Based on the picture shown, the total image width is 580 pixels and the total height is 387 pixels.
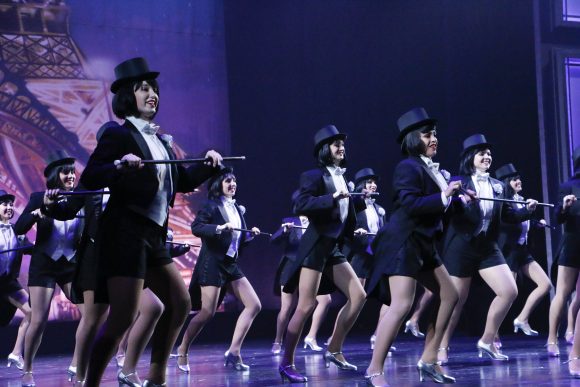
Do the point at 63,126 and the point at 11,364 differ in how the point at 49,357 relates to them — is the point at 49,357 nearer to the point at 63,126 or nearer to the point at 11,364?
the point at 11,364

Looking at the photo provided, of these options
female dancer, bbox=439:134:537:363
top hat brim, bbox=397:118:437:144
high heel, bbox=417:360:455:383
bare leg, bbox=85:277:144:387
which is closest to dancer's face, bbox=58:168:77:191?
top hat brim, bbox=397:118:437:144

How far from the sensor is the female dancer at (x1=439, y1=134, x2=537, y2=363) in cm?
707

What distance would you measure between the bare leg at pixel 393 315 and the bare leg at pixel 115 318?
182 cm

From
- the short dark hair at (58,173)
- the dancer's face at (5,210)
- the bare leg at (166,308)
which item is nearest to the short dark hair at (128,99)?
the bare leg at (166,308)

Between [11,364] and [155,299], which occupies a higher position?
[155,299]

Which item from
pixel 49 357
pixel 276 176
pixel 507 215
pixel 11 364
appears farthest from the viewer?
pixel 276 176

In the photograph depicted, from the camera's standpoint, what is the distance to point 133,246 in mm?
3818

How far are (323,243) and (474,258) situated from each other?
1.61 meters

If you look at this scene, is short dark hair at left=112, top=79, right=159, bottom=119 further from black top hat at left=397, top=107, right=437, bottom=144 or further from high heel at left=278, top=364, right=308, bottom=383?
high heel at left=278, top=364, right=308, bottom=383

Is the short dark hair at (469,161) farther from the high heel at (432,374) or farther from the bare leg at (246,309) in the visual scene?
the high heel at (432,374)

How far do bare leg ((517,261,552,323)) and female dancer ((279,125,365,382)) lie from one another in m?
3.15

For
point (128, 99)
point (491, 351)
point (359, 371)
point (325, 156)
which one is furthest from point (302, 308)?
point (128, 99)

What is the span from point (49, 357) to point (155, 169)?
6296mm

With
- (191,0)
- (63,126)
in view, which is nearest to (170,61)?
(191,0)
